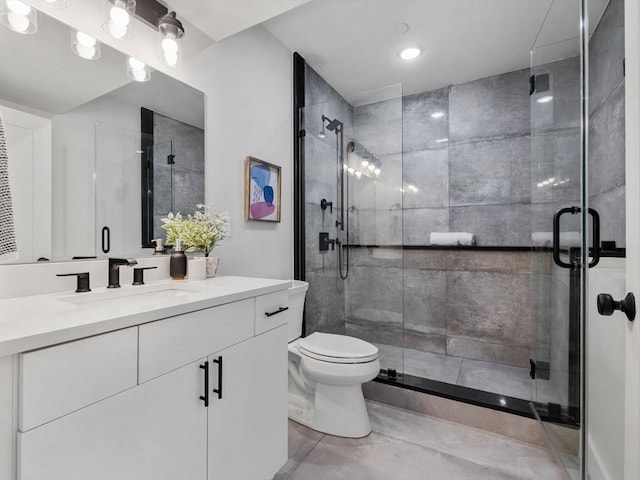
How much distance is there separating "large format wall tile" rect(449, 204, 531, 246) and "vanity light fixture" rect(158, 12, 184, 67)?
249cm

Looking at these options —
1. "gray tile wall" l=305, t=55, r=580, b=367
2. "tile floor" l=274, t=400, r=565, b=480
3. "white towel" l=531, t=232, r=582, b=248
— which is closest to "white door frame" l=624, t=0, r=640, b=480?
"white towel" l=531, t=232, r=582, b=248

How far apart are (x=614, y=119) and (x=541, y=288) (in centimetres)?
99

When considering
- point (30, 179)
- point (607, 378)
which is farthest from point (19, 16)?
point (607, 378)

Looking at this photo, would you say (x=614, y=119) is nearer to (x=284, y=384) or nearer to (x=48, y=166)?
(x=284, y=384)

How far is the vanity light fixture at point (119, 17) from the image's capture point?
1.33m

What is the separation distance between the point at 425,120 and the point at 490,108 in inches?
22.2

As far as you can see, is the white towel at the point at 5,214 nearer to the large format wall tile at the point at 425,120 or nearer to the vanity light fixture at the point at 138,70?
the vanity light fixture at the point at 138,70

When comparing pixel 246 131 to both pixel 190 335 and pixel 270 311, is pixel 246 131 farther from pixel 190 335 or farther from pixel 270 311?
pixel 190 335

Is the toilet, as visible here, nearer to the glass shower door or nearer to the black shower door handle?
the glass shower door

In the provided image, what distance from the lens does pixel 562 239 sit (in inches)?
61.9

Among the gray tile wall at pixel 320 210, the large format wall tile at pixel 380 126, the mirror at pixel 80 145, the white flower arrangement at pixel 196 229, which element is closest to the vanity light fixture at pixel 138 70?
the mirror at pixel 80 145

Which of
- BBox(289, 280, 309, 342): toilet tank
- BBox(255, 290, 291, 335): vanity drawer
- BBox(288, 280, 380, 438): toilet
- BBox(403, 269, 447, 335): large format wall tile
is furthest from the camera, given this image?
BBox(403, 269, 447, 335): large format wall tile

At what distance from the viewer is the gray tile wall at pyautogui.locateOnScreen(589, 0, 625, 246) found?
1361mm

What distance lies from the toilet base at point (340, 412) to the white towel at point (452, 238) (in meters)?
1.60
